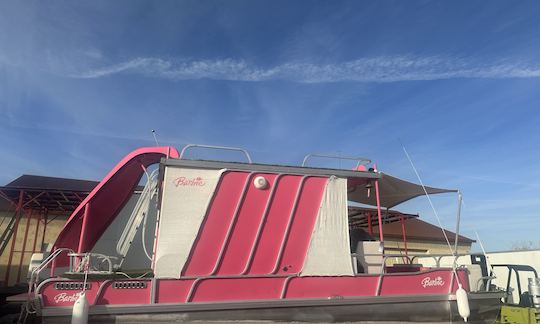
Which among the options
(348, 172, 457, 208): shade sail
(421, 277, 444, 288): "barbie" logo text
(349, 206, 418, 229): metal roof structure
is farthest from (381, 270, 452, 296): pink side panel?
(349, 206, 418, 229): metal roof structure

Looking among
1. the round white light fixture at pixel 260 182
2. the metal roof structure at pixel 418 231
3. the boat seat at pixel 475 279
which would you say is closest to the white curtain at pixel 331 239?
the round white light fixture at pixel 260 182

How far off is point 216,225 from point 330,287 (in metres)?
2.33

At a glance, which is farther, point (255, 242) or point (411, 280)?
point (411, 280)

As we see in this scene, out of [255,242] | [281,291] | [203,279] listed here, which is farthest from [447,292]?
[203,279]

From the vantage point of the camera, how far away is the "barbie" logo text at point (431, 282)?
738 centimetres

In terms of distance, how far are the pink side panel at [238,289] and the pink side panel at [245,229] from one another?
21 cm

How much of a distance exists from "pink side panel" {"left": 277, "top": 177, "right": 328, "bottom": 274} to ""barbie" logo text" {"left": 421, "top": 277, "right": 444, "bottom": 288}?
98.1 inches

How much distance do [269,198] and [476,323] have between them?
15.7 feet

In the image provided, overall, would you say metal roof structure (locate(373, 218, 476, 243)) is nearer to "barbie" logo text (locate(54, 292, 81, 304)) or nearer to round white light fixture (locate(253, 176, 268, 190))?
round white light fixture (locate(253, 176, 268, 190))

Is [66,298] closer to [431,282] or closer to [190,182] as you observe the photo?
[190,182]

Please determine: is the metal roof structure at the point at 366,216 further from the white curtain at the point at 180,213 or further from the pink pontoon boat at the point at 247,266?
the white curtain at the point at 180,213

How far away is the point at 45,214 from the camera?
17.5 metres

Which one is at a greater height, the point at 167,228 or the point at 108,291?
the point at 167,228

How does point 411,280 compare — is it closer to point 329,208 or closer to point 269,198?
point 329,208
